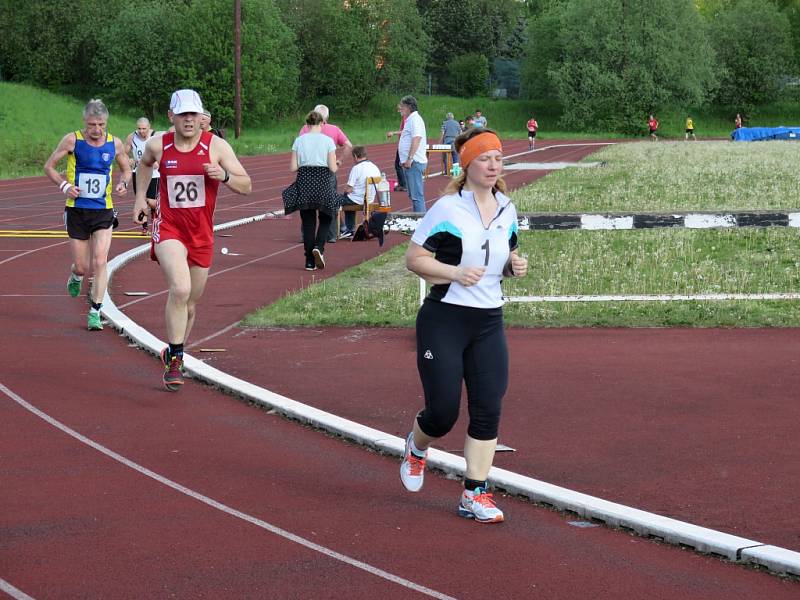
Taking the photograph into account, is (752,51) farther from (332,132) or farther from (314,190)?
(314,190)

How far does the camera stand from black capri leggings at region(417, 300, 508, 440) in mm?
6172

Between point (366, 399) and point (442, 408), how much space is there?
9.20ft

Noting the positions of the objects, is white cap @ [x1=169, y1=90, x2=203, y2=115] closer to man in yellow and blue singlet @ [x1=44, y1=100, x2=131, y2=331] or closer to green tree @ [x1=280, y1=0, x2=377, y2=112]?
man in yellow and blue singlet @ [x1=44, y1=100, x2=131, y2=331]

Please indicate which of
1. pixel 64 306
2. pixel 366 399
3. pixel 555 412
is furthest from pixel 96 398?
pixel 64 306

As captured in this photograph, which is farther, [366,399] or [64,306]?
[64,306]

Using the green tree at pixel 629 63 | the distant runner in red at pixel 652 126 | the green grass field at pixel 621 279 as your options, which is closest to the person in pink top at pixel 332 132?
the green grass field at pixel 621 279

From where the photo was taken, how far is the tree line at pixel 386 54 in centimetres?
9050

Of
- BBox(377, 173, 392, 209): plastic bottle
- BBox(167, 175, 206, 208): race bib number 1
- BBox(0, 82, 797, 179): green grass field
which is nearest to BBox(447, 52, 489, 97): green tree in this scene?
BBox(0, 82, 797, 179): green grass field

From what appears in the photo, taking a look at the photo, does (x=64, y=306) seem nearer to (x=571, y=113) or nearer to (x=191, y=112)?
(x=191, y=112)

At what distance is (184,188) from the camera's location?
9445 millimetres

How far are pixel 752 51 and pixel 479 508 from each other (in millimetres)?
108171

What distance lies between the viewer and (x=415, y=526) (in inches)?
242

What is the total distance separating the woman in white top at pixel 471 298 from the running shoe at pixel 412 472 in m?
0.28

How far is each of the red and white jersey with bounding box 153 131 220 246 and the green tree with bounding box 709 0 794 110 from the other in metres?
99.4
